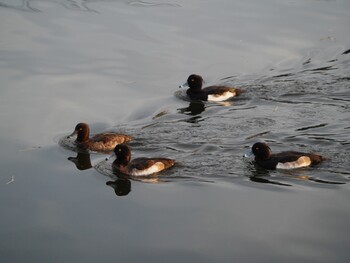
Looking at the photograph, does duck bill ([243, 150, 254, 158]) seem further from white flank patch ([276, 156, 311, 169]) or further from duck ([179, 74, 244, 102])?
duck ([179, 74, 244, 102])

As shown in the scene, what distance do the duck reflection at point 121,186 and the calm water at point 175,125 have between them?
46mm

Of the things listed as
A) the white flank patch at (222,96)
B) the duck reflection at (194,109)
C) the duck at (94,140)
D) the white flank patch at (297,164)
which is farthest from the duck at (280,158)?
the white flank patch at (222,96)

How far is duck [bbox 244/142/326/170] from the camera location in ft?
38.4

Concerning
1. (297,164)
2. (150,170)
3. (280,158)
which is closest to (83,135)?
(150,170)

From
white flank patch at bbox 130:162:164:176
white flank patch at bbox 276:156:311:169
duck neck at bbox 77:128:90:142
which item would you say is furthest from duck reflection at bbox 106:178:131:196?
white flank patch at bbox 276:156:311:169

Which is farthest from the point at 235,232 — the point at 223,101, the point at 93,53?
the point at 93,53

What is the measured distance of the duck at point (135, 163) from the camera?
38.3 feet

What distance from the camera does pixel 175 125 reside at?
45.7 ft

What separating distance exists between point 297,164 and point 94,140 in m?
3.63

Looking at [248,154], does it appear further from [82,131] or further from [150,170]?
[82,131]

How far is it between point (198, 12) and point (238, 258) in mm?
12973

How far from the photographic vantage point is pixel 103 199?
35.2 feet

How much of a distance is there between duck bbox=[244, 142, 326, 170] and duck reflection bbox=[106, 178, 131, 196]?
6.65ft

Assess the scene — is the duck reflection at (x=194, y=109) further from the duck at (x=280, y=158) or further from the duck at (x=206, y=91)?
the duck at (x=280, y=158)
